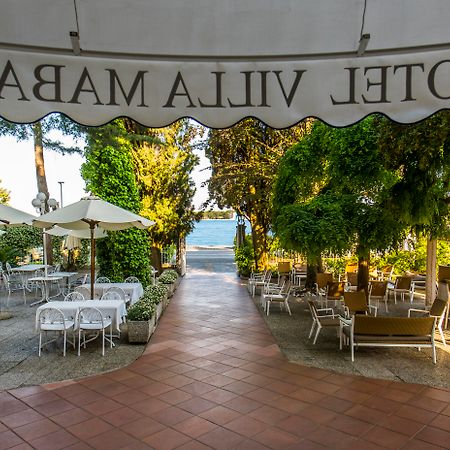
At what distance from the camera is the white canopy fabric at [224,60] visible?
5.64ft

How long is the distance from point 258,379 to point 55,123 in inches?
176

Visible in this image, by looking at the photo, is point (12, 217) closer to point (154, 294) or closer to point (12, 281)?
point (154, 294)

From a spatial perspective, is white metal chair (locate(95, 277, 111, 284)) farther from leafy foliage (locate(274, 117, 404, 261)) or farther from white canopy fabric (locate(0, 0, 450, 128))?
white canopy fabric (locate(0, 0, 450, 128))

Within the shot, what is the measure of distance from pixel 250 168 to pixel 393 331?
32.2 ft

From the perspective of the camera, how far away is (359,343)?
7.31 m

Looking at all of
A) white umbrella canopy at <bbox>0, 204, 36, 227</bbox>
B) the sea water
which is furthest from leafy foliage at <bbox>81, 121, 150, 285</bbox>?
the sea water

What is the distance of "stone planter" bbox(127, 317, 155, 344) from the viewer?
831cm

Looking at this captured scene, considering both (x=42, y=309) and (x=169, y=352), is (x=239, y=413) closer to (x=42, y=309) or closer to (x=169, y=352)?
(x=169, y=352)

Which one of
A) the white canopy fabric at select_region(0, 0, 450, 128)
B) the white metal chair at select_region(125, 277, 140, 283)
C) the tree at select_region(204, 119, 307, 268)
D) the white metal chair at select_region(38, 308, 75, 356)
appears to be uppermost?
the tree at select_region(204, 119, 307, 268)

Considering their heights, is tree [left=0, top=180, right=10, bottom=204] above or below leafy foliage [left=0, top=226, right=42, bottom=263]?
above

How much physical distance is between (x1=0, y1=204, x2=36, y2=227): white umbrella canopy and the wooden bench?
793 centimetres

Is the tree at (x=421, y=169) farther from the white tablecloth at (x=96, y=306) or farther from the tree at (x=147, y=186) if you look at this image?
the tree at (x=147, y=186)

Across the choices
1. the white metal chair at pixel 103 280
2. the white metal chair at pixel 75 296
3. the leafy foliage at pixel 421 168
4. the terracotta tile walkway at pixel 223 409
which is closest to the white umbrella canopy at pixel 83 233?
the white metal chair at pixel 103 280

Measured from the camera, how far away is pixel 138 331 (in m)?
8.31
